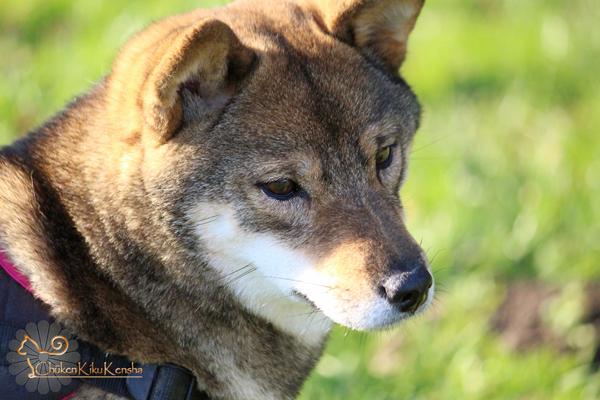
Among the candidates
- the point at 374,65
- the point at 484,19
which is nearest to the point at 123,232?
the point at 374,65

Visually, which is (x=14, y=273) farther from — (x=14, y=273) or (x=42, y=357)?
(x=42, y=357)

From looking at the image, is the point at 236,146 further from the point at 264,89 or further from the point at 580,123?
the point at 580,123

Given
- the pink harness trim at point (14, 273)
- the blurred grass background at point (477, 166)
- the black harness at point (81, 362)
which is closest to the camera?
the black harness at point (81, 362)

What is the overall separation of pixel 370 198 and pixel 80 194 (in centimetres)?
130

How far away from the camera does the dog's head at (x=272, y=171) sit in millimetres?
2766

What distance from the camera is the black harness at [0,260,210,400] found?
101 inches

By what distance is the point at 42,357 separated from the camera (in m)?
2.61

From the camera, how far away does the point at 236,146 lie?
287cm

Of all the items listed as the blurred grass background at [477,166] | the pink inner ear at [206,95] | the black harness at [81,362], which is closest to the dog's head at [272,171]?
the pink inner ear at [206,95]

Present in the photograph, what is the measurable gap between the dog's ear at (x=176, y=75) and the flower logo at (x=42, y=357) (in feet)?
3.01

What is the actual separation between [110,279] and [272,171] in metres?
0.85

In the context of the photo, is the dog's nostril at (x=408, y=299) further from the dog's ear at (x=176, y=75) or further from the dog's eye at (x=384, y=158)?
the dog's ear at (x=176, y=75)

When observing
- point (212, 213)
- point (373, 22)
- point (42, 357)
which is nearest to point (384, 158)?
point (373, 22)

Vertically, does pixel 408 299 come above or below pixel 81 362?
below
